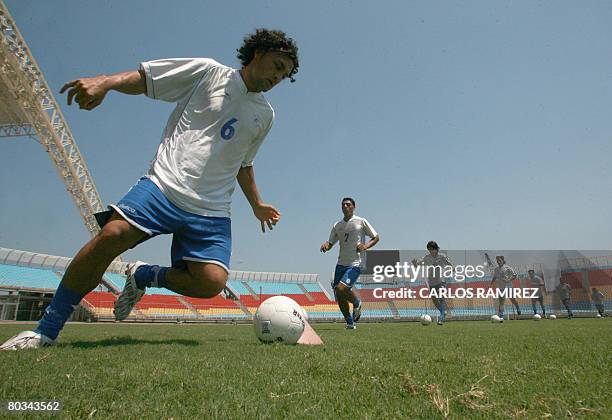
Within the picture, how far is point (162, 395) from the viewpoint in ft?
4.99

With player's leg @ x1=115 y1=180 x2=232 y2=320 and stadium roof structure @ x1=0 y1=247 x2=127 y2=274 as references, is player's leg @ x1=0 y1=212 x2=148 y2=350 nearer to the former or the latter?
player's leg @ x1=115 y1=180 x2=232 y2=320

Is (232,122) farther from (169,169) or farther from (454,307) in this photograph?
(454,307)

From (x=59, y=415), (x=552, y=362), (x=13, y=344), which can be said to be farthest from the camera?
(x=13, y=344)

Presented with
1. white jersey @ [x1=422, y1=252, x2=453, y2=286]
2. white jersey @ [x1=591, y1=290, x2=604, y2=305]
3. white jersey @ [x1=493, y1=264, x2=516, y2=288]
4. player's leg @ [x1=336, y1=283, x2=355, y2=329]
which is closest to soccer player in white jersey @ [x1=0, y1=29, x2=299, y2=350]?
player's leg @ [x1=336, y1=283, x2=355, y2=329]

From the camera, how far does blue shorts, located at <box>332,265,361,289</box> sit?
7.97 m

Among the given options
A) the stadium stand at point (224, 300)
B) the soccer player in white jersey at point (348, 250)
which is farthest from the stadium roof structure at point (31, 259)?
the soccer player in white jersey at point (348, 250)

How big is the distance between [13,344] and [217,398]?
2.24 m

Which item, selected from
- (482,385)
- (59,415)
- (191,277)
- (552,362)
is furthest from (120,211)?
(552,362)

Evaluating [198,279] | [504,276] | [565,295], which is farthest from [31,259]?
[565,295]

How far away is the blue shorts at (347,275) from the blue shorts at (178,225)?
489 cm

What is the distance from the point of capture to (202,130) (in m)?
3.25

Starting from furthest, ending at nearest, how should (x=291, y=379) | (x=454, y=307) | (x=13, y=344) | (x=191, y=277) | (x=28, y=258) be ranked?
(x=28, y=258)
(x=454, y=307)
(x=191, y=277)
(x=13, y=344)
(x=291, y=379)

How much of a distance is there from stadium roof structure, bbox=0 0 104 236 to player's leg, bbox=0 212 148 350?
3092 cm

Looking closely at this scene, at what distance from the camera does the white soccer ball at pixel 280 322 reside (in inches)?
151
